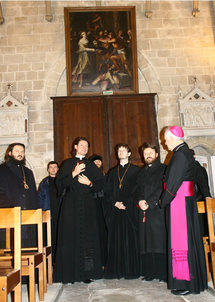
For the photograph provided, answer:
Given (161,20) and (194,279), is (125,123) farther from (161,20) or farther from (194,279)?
(194,279)

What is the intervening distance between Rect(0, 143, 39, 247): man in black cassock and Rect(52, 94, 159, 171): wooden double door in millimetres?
2919

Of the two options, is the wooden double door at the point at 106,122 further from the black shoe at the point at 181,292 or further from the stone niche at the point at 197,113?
the black shoe at the point at 181,292

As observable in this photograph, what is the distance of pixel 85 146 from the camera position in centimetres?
413

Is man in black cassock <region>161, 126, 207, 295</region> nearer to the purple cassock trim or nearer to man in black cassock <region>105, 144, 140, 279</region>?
the purple cassock trim

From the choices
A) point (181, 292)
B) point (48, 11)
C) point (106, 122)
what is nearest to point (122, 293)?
point (181, 292)

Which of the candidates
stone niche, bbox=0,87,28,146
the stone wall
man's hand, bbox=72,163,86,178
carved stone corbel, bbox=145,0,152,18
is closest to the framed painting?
the stone wall

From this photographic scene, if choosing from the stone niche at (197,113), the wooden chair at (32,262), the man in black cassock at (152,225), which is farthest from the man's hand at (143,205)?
the stone niche at (197,113)

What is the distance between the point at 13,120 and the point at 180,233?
A: 572cm

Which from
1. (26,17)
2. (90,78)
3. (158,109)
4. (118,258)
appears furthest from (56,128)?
(118,258)

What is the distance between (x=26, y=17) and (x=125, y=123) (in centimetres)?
416

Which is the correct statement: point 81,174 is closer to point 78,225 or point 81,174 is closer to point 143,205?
point 78,225

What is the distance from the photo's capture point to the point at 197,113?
7.70 meters

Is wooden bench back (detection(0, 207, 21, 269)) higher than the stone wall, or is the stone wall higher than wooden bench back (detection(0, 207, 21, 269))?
the stone wall

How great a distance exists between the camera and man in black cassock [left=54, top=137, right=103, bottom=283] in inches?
148
